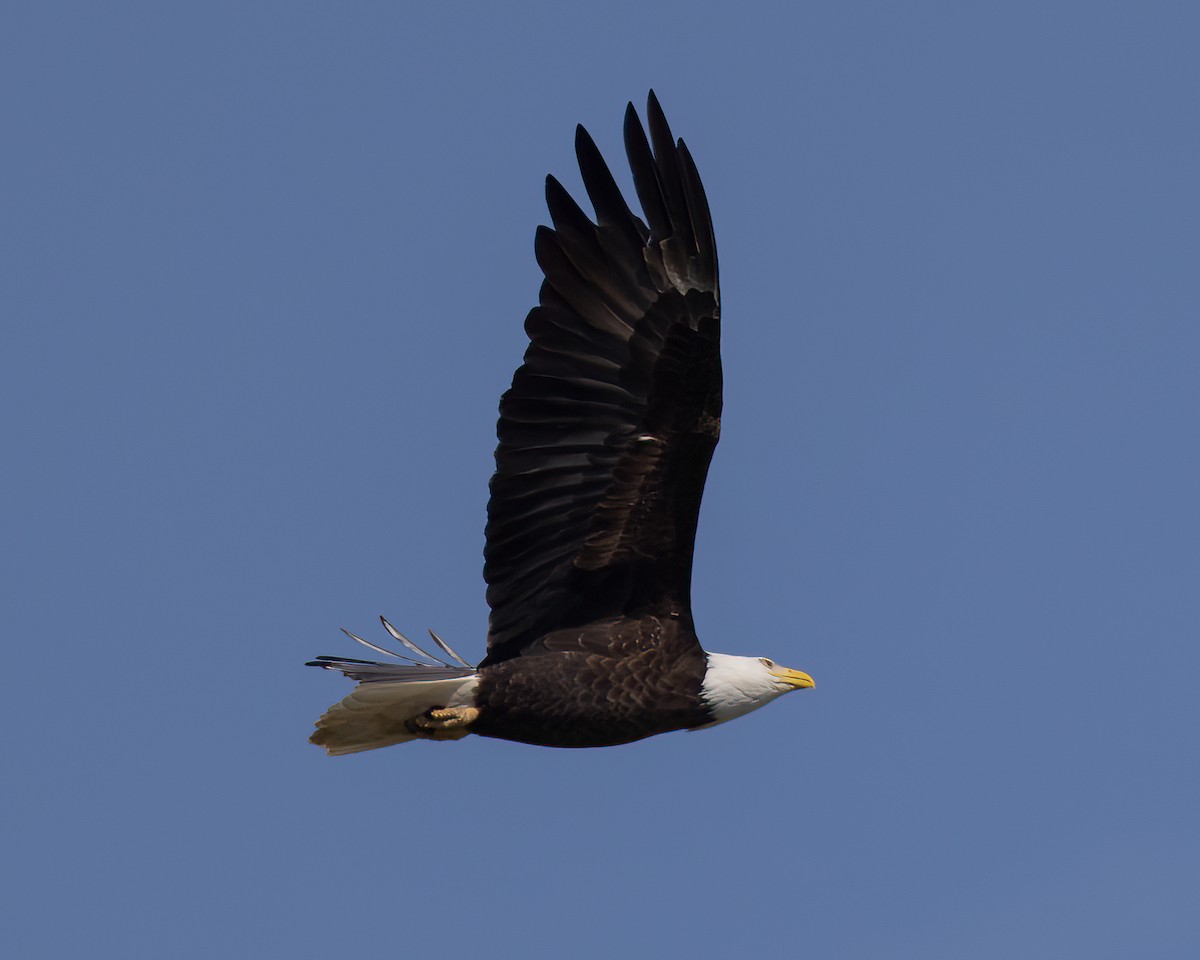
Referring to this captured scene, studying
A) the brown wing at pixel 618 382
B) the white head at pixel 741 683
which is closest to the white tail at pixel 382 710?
the brown wing at pixel 618 382

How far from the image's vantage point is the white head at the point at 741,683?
50.1 feet

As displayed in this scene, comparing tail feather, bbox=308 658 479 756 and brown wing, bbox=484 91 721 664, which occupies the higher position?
brown wing, bbox=484 91 721 664

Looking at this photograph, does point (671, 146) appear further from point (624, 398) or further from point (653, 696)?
point (653, 696)

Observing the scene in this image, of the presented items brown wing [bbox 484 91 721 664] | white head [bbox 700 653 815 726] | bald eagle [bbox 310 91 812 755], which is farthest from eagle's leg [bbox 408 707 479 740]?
white head [bbox 700 653 815 726]

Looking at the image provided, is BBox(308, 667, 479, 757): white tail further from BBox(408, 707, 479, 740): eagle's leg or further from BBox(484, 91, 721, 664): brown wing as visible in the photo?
BBox(484, 91, 721, 664): brown wing

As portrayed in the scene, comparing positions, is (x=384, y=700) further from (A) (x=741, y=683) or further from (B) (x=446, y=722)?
(A) (x=741, y=683)

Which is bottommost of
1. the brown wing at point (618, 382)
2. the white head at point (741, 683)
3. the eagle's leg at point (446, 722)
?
the eagle's leg at point (446, 722)

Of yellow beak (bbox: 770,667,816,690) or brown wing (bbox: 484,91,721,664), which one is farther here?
yellow beak (bbox: 770,667,816,690)

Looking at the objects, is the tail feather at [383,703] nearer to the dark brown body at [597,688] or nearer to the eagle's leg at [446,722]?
the eagle's leg at [446,722]

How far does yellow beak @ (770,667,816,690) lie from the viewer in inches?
611

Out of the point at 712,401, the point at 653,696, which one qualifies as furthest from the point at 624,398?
the point at 653,696

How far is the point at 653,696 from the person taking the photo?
15102 millimetres

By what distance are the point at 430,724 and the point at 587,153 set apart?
289cm

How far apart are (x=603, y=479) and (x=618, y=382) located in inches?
18.9
